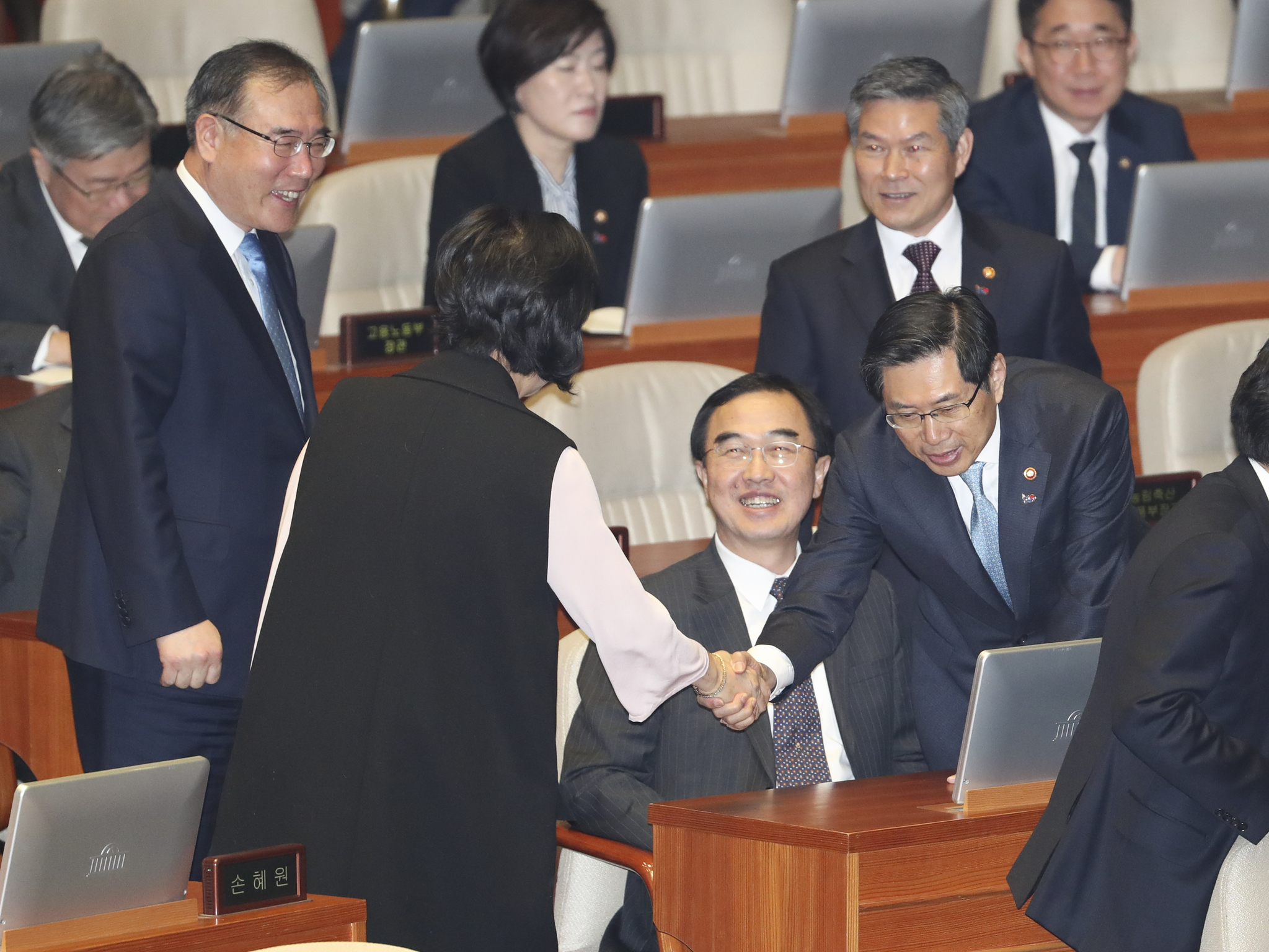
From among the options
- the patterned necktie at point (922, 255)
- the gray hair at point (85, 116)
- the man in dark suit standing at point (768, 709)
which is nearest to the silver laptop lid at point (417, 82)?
the gray hair at point (85, 116)

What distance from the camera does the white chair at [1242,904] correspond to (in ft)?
6.93

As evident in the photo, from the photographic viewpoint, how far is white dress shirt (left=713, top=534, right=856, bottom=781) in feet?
9.50

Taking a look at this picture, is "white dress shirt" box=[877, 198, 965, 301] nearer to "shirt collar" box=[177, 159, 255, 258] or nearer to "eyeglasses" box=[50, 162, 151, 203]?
"shirt collar" box=[177, 159, 255, 258]

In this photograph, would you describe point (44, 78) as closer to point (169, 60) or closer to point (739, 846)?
point (169, 60)

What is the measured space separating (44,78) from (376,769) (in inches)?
116

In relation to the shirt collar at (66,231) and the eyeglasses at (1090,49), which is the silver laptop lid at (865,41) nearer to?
the eyeglasses at (1090,49)

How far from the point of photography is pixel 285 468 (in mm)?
2627

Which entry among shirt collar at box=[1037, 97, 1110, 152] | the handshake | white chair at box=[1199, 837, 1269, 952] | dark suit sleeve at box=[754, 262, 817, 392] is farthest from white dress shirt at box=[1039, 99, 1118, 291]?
white chair at box=[1199, 837, 1269, 952]

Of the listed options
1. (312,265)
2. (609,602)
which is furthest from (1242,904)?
(312,265)

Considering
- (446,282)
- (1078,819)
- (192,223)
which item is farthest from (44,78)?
(1078,819)

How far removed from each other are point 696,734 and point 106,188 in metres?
1.61

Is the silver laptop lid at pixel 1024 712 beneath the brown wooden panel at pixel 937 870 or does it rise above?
above

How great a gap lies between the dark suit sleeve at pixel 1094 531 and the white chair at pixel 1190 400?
41.3 inches

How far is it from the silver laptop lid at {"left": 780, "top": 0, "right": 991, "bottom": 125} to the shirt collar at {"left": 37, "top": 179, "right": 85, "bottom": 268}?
6.84 feet
